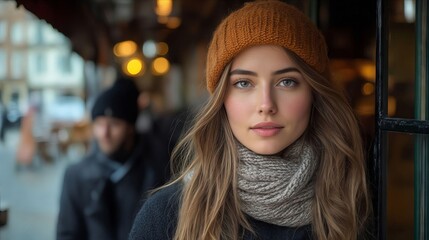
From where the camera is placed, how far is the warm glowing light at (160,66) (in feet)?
52.7

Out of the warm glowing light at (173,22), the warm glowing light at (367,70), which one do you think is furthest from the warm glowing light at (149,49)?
the warm glowing light at (367,70)

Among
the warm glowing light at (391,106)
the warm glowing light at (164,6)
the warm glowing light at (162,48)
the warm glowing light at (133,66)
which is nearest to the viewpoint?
the warm glowing light at (391,106)

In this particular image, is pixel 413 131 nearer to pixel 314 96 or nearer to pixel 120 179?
pixel 314 96

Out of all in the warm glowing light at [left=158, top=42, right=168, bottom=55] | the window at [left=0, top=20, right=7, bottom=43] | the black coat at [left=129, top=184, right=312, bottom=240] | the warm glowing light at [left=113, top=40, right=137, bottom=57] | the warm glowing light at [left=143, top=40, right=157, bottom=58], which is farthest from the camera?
the warm glowing light at [left=158, top=42, right=168, bottom=55]

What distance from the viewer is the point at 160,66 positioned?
16.7 m

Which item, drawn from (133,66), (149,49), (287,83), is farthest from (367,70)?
(133,66)

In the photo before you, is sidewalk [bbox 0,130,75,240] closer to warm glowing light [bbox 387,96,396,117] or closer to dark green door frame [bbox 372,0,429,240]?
warm glowing light [bbox 387,96,396,117]

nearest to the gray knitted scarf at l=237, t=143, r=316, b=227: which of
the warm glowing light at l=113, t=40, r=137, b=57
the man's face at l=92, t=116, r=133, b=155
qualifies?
the man's face at l=92, t=116, r=133, b=155

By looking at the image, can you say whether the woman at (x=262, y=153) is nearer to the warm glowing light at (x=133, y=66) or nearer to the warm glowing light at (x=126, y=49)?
the warm glowing light at (x=126, y=49)

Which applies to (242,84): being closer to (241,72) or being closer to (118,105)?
(241,72)

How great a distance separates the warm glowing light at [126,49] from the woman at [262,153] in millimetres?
9604

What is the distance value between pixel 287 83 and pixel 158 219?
1.98 feet

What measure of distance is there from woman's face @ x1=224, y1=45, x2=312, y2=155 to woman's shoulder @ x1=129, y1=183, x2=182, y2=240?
320mm

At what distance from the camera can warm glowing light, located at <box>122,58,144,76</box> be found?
1360 centimetres
